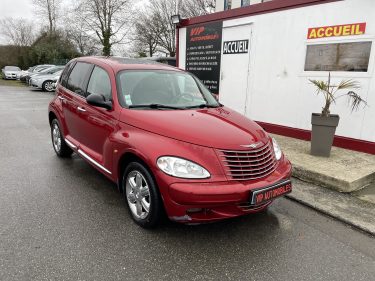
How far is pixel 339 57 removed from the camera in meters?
6.32

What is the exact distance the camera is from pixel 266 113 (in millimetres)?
7871

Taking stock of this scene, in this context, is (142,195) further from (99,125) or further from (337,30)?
(337,30)

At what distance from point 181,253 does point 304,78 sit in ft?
17.2

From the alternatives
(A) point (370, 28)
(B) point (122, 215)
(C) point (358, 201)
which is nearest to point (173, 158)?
(B) point (122, 215)

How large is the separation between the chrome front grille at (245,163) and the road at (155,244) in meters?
0.71

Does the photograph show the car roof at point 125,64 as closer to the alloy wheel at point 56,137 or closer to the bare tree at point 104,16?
the alloy wheel at point 56,137

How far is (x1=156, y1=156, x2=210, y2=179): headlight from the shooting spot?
2988 mm

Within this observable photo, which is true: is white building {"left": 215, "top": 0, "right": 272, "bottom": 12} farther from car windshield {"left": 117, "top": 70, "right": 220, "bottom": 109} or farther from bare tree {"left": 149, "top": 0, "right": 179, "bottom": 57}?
bare tree {"left": 149, "top": 0, "right": 179, "bottom": 57}

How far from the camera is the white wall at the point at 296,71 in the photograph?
19.7 ft

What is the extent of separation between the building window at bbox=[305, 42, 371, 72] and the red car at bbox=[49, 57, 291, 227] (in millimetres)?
3224

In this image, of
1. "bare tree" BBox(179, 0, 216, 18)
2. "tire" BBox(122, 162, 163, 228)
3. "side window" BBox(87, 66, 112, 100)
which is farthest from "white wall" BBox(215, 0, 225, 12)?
"bare tree" BBox(179, 0, 216, 18)

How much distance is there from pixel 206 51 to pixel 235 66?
1.27 meters

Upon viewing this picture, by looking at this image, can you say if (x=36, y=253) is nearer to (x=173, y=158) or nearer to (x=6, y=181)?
(x=173, y=158)

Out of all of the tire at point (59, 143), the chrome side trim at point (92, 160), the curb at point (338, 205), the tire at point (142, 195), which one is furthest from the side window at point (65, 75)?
the curb at point (338, 205)
